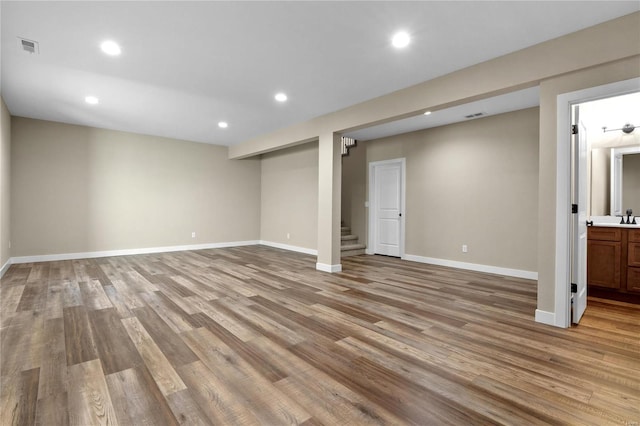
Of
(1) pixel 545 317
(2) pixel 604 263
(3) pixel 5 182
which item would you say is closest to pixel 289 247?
(3) pixel 5 182

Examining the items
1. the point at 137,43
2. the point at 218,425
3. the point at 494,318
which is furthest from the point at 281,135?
the point at 218,425

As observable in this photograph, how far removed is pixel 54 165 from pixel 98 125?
111cm

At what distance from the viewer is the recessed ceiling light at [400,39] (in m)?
2.70

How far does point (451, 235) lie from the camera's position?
5.50 meters

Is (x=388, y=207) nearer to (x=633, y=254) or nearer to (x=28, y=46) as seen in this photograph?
(x=633, y=254)

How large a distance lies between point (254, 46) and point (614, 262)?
16.6 feet

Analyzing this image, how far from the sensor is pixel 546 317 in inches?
111

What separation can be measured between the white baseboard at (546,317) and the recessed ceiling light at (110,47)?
4.86 metres

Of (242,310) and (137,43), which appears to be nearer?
(137,43)

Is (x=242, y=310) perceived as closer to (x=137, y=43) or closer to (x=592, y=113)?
(x=137, y=43)

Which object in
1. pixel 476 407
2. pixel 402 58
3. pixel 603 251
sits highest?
pixel 402 58

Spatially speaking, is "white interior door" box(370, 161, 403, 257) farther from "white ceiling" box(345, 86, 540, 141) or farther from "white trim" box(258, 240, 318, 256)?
"white trim" box(258, 240, 318, 256)

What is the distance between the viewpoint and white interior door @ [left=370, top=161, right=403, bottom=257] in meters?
6.48

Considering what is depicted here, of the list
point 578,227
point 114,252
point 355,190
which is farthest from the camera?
point 355,190
